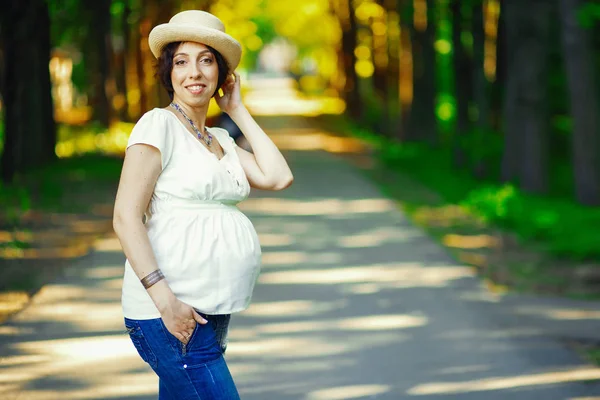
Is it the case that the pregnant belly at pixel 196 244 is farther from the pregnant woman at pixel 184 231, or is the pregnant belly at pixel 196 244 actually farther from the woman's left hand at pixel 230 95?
the woman's left hand at pixel 230 95

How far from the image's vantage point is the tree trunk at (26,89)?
17.8 meters

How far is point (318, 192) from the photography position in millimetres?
19078

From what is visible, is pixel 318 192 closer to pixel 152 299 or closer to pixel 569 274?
pixel 569 274

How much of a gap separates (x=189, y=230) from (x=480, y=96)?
1719cm

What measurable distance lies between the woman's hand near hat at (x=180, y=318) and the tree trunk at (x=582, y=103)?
1248 centimetres

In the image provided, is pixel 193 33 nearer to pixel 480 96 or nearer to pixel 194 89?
pixel 194 89

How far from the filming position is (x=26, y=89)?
21312mm

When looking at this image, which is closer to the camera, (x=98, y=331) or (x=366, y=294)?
(x=98, y=331)

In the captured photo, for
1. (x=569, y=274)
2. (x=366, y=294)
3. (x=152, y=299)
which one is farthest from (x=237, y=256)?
(x=569, y=274)

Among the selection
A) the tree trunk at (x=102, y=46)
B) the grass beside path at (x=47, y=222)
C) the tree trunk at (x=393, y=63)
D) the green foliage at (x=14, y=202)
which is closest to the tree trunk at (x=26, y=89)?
the grass beside path at (x=47, y=222)

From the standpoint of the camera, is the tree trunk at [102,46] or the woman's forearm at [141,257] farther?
the tree trunk at [102,46]

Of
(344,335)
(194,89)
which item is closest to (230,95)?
(194,89)

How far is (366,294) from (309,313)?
979mm

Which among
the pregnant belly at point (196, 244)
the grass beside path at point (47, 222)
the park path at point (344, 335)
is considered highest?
the pregnant belly at point (196, 244)
